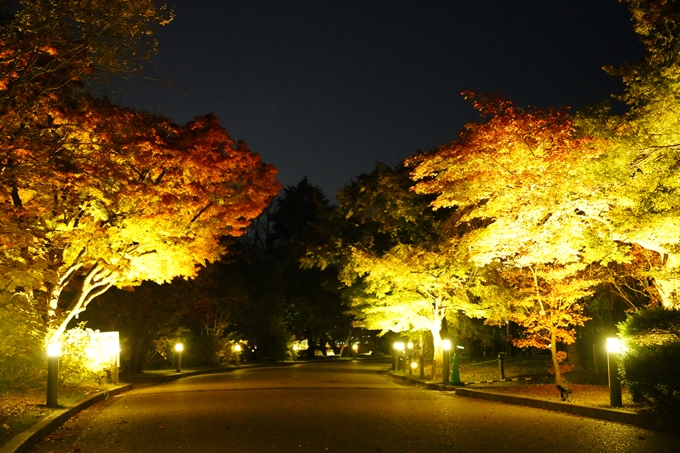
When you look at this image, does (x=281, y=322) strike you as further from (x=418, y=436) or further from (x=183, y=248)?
(x=418, y=436)

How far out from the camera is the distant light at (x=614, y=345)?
14.4m

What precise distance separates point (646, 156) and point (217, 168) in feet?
42.1

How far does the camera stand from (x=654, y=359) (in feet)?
40.1

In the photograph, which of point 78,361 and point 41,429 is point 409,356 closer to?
point 78,361

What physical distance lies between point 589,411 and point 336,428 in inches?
218

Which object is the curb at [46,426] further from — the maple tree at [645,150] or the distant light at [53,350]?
the maple tree at [645,150]

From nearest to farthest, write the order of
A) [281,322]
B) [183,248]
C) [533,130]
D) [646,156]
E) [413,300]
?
[646,156] < [533,130] < [183,248] < [413,300] < [281,322]

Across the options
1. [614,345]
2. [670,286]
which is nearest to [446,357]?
[670,286]

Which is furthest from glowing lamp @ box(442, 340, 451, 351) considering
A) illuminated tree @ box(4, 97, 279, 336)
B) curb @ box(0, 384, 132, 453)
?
curb @ box(0, 384, 132, 453)

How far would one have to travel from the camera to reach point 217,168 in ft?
72.3

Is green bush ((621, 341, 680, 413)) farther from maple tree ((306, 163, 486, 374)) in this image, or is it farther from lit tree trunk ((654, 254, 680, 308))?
maple tree ((306, 163, 486, 374))

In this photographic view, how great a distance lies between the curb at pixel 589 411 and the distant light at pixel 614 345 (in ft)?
4.36

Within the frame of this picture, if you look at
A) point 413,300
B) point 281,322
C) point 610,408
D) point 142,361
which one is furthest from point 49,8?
point 281,322

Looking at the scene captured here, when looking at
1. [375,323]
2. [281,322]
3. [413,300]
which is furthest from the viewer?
[281,322]
